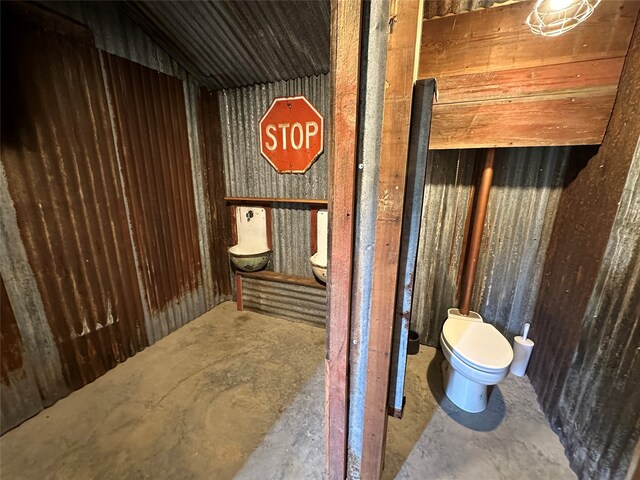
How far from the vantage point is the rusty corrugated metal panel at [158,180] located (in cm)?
194

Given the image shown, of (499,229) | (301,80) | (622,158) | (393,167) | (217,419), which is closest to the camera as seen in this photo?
(393,167)

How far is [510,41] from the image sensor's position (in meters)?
1.54

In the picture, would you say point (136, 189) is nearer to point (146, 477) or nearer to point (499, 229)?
point (146, 477)

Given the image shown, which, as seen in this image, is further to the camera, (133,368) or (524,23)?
(133,368)

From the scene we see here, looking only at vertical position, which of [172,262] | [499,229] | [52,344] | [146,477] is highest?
[499,229]

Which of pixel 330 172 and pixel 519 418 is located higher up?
pixel 330 172

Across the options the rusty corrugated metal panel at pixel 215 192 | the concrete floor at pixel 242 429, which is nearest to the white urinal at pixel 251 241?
the rusty corrugated metal panel at pixel 215 192

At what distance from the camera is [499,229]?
2.00m

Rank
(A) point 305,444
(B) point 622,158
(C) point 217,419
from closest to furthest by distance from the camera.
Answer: (B) point 622,158 < (A) point 305,444 < (C) point 217,419

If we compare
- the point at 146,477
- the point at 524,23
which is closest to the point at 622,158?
the point at 524,23

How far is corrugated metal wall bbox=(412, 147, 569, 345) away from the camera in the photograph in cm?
186

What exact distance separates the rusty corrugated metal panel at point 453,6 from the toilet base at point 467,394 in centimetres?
222

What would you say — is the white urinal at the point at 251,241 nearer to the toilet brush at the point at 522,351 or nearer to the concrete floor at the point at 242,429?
the concrete floor at the point at 242,429

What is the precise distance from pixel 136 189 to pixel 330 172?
1925 millimetres
